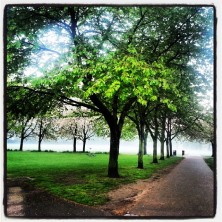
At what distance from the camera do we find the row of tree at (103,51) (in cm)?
836

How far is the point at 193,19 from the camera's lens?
887 cm

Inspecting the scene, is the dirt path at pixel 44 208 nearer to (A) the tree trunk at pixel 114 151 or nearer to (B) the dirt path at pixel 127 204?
(B) the dirt path at pixel 127 204

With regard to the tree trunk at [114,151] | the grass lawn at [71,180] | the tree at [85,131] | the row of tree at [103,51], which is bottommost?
the grass lawn at [71,180]

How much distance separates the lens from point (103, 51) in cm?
916

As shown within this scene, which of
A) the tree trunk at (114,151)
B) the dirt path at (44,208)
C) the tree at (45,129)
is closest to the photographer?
the dirt path at (44,208)

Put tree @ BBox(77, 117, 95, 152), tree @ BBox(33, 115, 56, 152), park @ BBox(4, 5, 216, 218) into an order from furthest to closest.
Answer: tree @ BBox(77, 117, 95, 152) < tree @ BBox(33, 115, 56, 152) < park @ BBox(4, 5, 216, 218)

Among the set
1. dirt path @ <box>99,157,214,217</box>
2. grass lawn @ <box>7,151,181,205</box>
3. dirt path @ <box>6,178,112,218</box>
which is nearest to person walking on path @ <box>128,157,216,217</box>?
dirt path @ <box>99,157,214,217</box>

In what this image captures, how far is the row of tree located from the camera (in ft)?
27.4

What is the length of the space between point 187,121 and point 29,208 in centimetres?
1228

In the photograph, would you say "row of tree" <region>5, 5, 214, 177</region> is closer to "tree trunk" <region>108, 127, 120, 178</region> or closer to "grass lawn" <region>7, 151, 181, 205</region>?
"grass lawn" <region>7, 151, 181, 205</region>

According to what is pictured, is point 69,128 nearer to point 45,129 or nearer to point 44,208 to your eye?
point 45,129

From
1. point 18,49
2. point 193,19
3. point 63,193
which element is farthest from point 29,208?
point 193,19

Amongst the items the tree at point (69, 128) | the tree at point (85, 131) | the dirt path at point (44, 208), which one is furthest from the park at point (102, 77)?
the tree at point (85, 131)

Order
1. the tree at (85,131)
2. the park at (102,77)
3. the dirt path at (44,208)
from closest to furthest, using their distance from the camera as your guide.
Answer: the dirt path at (44,208)
the park at (102,77)
the tree at (85,131)
